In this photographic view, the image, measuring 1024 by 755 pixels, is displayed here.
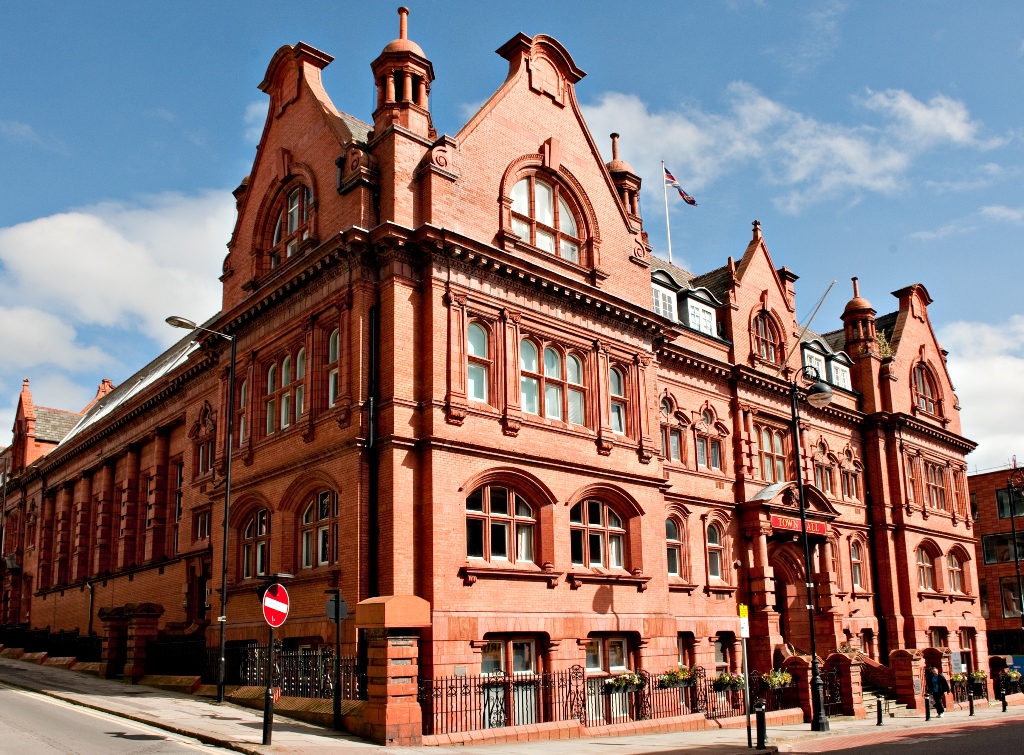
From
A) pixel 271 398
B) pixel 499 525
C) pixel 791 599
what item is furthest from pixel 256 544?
pixel 791 599

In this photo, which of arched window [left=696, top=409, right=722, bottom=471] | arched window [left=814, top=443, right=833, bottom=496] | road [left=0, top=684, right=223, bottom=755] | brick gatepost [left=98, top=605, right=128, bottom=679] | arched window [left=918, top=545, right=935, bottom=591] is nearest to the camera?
road [left=0, top=684, right=223, bottom=755]

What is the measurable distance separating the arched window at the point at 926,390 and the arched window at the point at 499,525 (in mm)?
29147

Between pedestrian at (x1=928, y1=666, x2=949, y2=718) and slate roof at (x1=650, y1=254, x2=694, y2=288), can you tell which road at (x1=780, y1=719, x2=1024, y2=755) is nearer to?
pedestrian at (x1=928, y1=666, x2=949, y2=718)

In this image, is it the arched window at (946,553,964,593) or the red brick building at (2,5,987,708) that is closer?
the red brick building at (2,5,987,708)

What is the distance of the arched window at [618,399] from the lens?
93.9ft

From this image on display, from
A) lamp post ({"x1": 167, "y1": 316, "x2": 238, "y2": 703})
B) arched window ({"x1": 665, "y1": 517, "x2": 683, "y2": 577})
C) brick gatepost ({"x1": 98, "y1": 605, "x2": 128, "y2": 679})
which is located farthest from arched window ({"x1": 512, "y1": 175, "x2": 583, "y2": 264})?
brick gatepost ({"x1": 98, "y1": 605, "x2": 128, "y2": 679})

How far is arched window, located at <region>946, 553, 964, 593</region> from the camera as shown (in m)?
46.8

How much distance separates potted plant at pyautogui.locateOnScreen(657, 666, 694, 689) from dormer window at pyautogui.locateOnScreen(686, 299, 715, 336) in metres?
13.6

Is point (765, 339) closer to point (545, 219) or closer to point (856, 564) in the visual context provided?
point (856, 564)

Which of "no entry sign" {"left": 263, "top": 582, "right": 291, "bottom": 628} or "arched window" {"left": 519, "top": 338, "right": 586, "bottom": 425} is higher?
"arched window" {"left": 519, "top": 338, "right": 586, "bottom": 425}

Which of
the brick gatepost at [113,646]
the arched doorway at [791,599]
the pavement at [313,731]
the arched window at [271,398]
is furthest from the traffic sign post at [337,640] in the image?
the arched doorway at [791,599]

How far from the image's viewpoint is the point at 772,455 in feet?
126

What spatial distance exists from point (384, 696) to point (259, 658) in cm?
729

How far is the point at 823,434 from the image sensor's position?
41.1 metres
